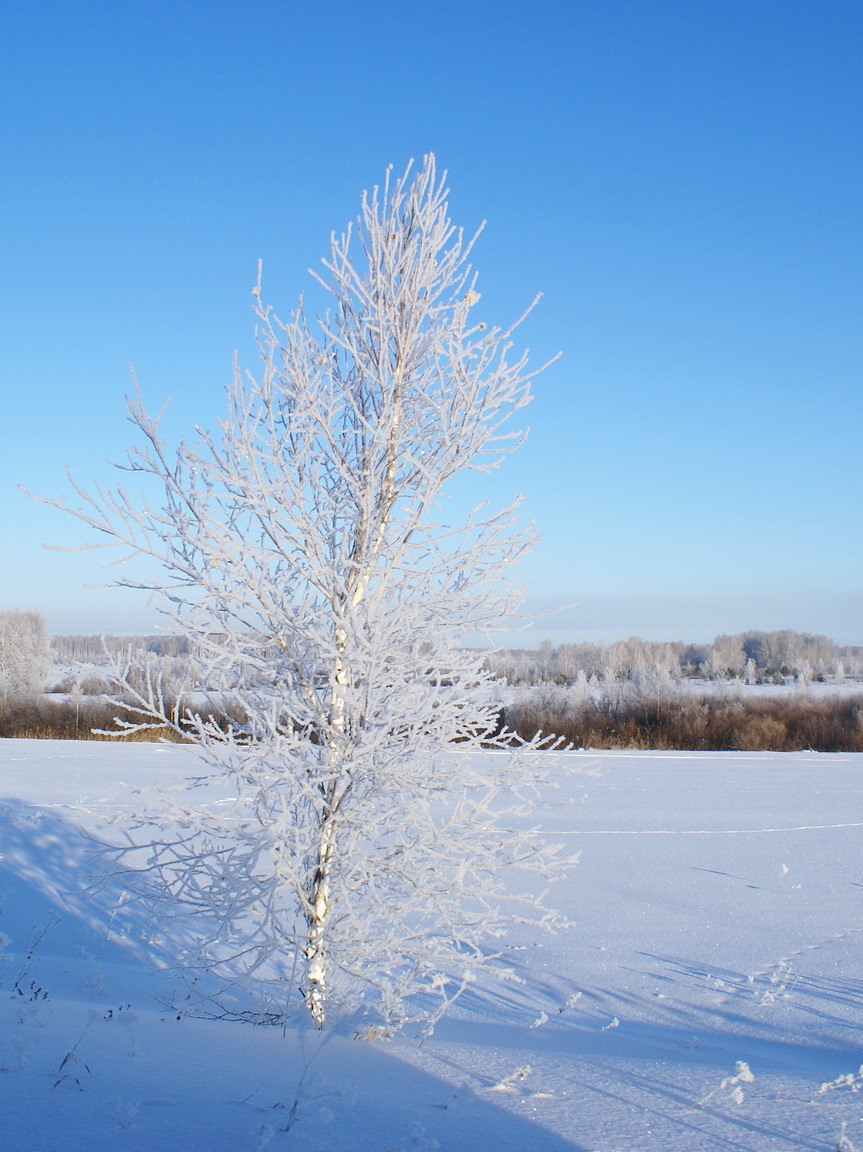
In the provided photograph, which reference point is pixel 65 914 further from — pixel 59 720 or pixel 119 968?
pixel 59 720

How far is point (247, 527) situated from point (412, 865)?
2043mm

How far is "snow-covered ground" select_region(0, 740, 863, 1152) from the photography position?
115 inches

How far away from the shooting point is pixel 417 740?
171 inches

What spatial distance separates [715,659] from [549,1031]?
2450 inches

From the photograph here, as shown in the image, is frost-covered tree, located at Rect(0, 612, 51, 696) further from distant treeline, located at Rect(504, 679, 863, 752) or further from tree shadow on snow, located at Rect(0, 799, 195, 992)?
tree shadow on snow, located at Rect(0, 799, 195, 992)

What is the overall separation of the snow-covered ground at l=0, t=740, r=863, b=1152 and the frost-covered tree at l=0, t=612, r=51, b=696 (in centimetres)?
2269

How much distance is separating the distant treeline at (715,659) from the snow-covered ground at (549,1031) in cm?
3326

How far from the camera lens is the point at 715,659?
63.3m

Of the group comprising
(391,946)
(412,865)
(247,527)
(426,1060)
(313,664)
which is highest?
(247,527)

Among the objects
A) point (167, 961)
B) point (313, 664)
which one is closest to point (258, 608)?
point (313, 664)

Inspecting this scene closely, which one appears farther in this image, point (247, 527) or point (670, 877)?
point (670, 877)

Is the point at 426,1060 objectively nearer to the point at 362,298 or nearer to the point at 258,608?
the point at 258,608

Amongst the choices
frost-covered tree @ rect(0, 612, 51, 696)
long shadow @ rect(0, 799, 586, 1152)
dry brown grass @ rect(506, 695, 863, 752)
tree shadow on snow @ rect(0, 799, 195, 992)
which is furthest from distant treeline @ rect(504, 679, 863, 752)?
frost-covered tree @ rect(0, 612, 51, 696)

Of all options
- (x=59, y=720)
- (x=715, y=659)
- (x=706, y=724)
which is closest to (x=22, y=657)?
(x=59, y=720)
